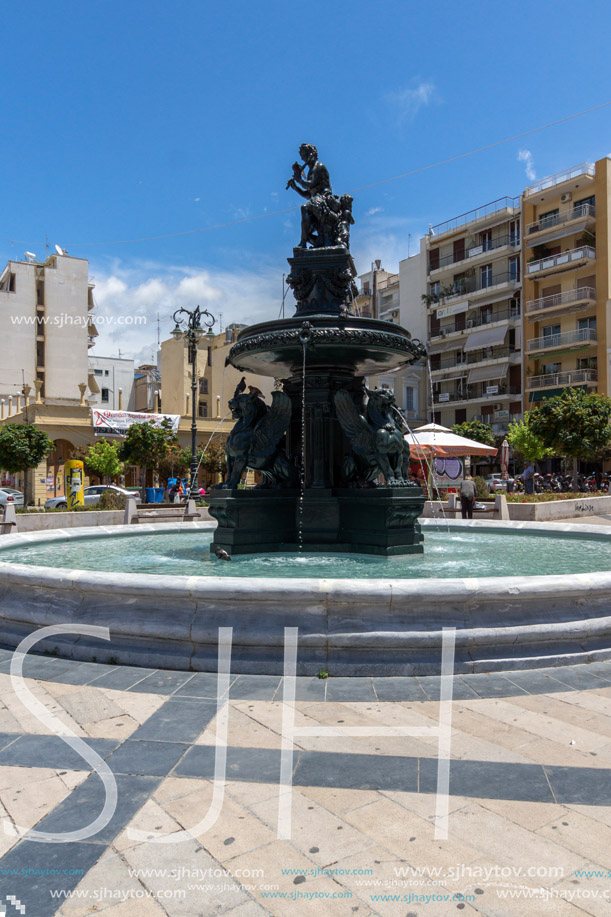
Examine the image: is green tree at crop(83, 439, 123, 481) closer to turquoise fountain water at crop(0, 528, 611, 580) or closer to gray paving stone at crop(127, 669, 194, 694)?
turquoise fountain water at crop(0, 528, 611, 580)

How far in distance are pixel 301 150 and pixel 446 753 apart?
8137 mm

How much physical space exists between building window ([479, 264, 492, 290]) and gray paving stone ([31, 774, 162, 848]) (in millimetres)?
50148

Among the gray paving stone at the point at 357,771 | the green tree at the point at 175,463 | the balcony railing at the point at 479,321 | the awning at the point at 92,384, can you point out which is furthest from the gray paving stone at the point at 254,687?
the awning at the point at 92,384

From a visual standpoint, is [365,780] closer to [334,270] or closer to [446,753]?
[446,753]

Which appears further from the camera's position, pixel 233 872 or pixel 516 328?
pixel 516 328

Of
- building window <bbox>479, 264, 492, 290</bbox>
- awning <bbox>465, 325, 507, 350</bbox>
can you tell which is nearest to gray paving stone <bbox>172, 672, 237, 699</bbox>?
awning <bbox>465, 325, 507, 350</bbox>

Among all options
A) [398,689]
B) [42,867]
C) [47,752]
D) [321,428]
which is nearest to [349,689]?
[398,689]

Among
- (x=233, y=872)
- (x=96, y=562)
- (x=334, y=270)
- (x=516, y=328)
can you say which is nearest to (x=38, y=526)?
(x=96, y=562)

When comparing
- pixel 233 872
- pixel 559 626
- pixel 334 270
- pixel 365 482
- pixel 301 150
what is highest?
pixel 301 150

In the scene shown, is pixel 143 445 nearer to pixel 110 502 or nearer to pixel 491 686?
pixel 110 502

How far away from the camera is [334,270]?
864 centimetres

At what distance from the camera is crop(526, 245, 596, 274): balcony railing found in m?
42.2

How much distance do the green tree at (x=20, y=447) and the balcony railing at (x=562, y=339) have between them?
32.4m

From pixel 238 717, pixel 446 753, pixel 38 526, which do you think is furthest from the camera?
pixel 38 526
